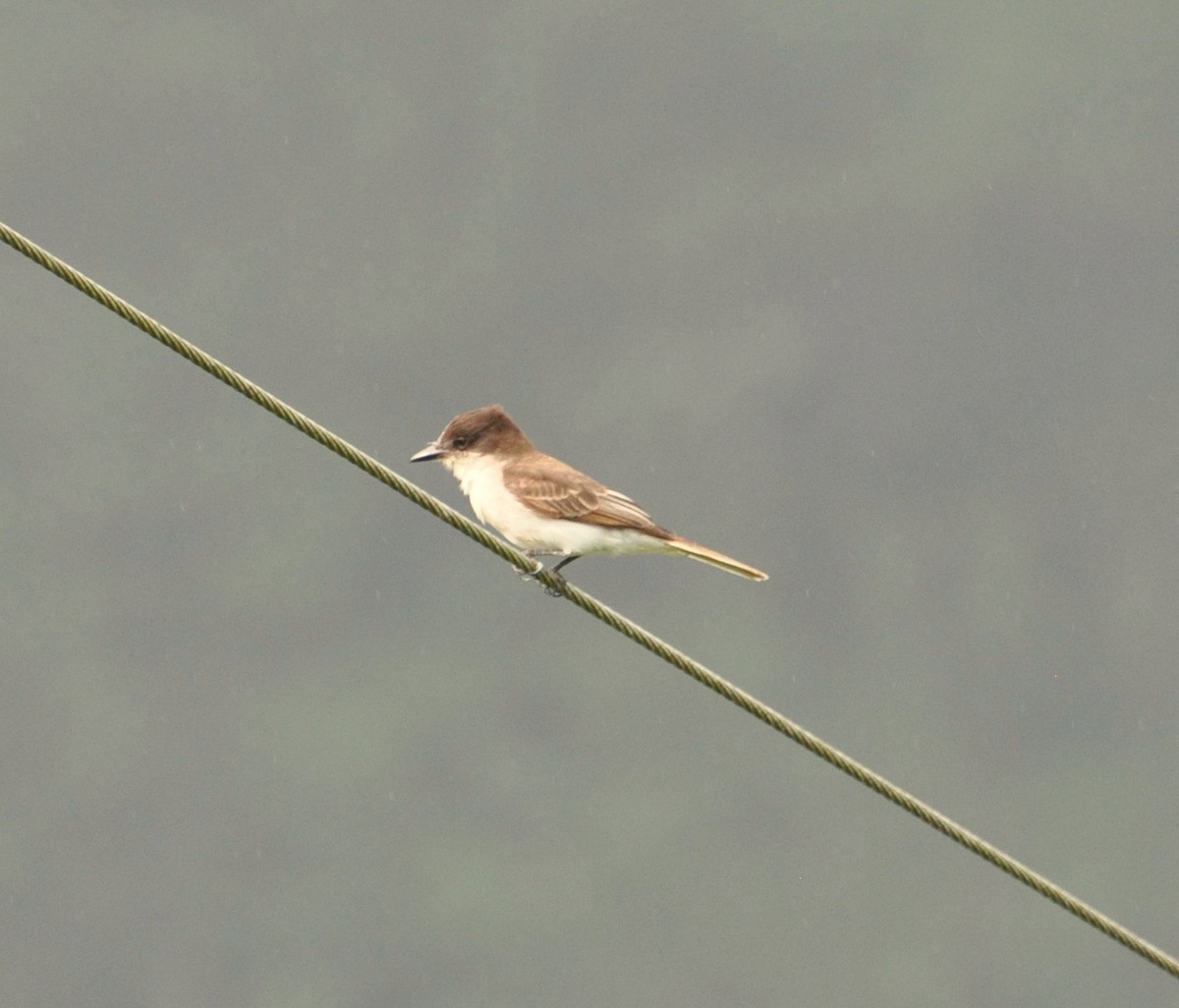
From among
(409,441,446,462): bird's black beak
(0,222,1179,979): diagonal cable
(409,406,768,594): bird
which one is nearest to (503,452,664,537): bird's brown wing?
(409,406,768,594): bird

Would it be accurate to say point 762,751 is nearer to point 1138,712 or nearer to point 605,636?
point 605,636

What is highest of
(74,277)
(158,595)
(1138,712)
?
(1138,712)

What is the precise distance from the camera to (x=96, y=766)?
553 ft

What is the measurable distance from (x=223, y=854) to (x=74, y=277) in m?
160

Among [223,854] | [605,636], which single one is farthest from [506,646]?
[223,854]

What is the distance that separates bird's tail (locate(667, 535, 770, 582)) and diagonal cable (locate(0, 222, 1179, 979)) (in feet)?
4.58

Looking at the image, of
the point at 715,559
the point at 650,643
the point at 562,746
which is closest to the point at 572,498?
the point at 715,559

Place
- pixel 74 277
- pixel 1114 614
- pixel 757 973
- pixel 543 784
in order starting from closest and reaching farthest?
pixel 74 277
pixel 757 973
pixel 543 784
pixel 1114 614

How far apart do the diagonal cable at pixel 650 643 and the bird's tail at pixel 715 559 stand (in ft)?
4.58

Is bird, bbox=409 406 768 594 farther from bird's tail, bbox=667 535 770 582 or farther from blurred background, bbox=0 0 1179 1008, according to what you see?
blurred background, bbox=0 0 1179 1008

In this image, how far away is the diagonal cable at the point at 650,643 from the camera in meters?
11.3

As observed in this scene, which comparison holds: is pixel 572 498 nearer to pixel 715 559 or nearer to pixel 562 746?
pixel 715 559

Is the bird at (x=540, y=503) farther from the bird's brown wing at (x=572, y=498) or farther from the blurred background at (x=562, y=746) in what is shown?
the blurred background at (x=562, y=746)

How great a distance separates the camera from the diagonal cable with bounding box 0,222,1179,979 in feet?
37.2
